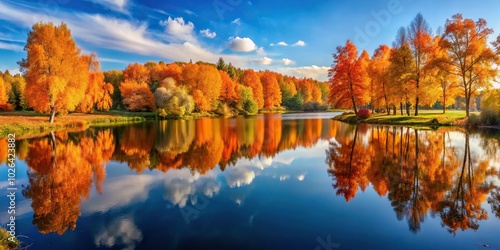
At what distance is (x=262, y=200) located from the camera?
9703mm

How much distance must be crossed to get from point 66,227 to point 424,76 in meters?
42.4

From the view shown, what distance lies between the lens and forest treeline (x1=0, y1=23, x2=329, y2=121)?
118ft

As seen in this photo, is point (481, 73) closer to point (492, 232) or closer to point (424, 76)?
point (424, 76)

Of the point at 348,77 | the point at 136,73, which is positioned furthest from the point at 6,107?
the point at 348,77

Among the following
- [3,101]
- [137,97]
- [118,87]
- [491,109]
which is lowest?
[491,109]

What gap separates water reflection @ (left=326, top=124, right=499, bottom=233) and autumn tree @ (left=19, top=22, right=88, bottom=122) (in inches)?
1345

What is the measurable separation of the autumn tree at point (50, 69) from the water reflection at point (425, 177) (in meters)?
34.2

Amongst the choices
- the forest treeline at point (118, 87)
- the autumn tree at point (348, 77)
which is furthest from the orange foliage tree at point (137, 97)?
Result: the autumn tree at point (348, 77)

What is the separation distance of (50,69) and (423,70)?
46.7 meters

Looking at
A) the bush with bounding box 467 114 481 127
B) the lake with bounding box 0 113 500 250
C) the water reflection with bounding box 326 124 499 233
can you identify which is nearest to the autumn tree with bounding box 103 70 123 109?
the lake with bounding box 0 113 500 250

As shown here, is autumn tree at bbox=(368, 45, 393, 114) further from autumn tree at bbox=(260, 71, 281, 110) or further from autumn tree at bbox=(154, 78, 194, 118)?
autumn tree at bbox=(260, 71, 281, 110)

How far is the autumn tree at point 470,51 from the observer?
110ft

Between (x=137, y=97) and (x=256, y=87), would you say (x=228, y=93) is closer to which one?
(x=256, y=87)

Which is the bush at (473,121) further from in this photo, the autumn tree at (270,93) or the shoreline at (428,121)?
the autumn tree at (270,93)
